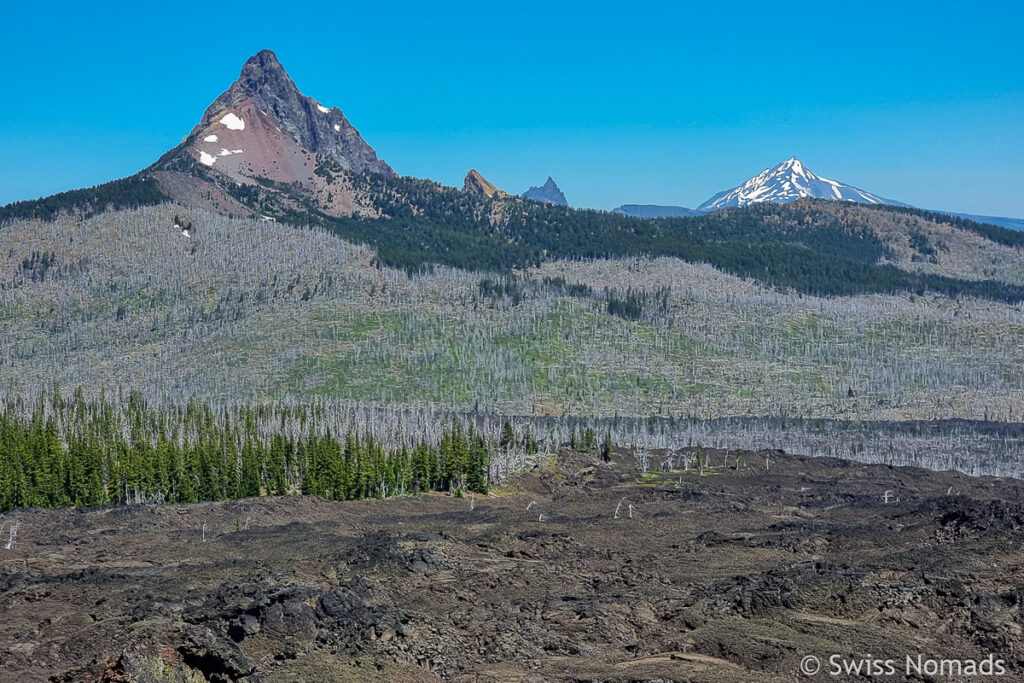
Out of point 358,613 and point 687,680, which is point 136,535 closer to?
point 358,613

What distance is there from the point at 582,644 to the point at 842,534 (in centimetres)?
3512

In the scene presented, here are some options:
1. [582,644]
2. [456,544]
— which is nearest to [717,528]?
[456,544]

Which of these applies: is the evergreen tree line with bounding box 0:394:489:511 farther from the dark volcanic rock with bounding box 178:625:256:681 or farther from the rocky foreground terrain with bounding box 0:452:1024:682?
the dark volcanic rock with bounding box 178:625:256:681

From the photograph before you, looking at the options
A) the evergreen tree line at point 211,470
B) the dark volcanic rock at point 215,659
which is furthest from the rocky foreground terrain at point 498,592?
the evergreen tree line at point 211,470

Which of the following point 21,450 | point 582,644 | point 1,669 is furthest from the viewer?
point 21,450

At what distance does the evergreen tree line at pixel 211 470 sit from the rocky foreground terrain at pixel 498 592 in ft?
34.8

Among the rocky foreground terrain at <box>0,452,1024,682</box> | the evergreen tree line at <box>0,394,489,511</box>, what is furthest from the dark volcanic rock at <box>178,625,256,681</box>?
the evergreen tree line at <box>0,394,489,511</box>

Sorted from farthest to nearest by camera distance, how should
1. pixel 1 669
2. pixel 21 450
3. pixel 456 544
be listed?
pixel 21 450 < pixel 456 544 < pixel 1 669

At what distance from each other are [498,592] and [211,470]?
205 ft

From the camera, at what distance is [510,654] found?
44.9m

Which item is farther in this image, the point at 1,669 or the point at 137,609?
the point at 137,609

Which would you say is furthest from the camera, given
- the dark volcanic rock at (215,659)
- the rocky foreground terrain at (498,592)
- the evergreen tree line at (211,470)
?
the evergreen tree line at (211,470)

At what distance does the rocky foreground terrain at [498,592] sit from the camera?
42781mm

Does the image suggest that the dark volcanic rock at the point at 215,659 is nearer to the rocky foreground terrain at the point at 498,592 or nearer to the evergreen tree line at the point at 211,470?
the rocky foreground terrain at the point at 498,592
